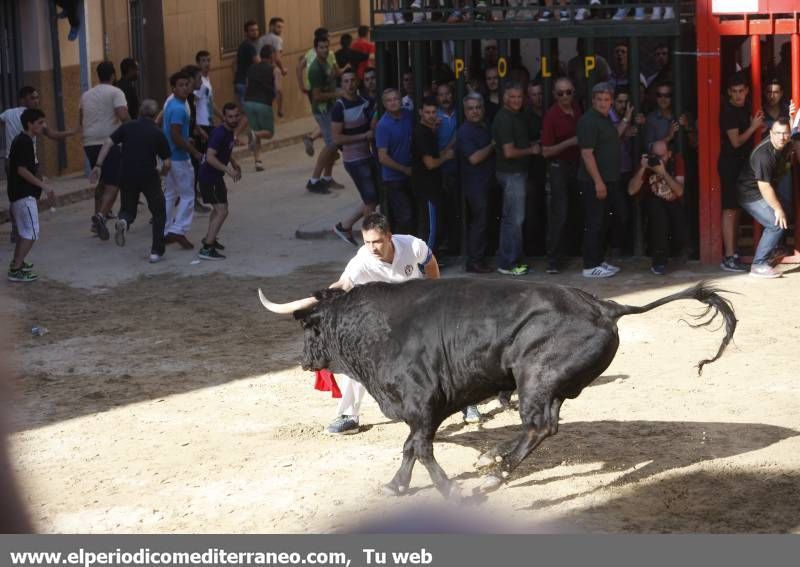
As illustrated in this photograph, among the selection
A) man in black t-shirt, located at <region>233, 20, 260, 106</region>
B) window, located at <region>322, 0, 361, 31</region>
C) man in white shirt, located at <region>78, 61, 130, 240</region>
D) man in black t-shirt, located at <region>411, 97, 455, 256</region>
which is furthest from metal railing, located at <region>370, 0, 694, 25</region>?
window, located at <region>322, 0, 361, 31</region>

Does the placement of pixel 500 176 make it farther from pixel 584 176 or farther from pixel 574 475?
pixel 574 475

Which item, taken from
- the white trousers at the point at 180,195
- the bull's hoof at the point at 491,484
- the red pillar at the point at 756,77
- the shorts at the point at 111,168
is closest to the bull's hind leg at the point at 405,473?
the bull's hoof at the point at 491,484

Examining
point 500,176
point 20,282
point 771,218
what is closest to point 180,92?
point 20,282

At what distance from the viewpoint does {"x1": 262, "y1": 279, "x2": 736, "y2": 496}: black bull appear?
731 cm

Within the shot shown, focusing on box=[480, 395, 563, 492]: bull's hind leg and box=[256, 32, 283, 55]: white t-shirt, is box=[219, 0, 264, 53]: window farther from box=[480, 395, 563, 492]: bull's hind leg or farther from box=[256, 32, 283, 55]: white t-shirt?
box=[480, 395, 563, 492]: bull's hind leg

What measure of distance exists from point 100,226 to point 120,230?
586 millimetres

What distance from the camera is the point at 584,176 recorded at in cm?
1315

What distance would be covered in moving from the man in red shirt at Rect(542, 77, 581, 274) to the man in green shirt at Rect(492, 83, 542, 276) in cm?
19

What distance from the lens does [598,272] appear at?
13.2m

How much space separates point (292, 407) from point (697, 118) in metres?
6.04

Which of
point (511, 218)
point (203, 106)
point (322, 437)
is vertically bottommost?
point (322, 437)

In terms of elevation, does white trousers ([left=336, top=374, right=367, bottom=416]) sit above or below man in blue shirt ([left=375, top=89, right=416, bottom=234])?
below

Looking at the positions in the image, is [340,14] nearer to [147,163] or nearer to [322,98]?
[322,98]

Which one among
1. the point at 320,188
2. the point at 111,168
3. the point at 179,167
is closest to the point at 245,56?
the point at 320,188
